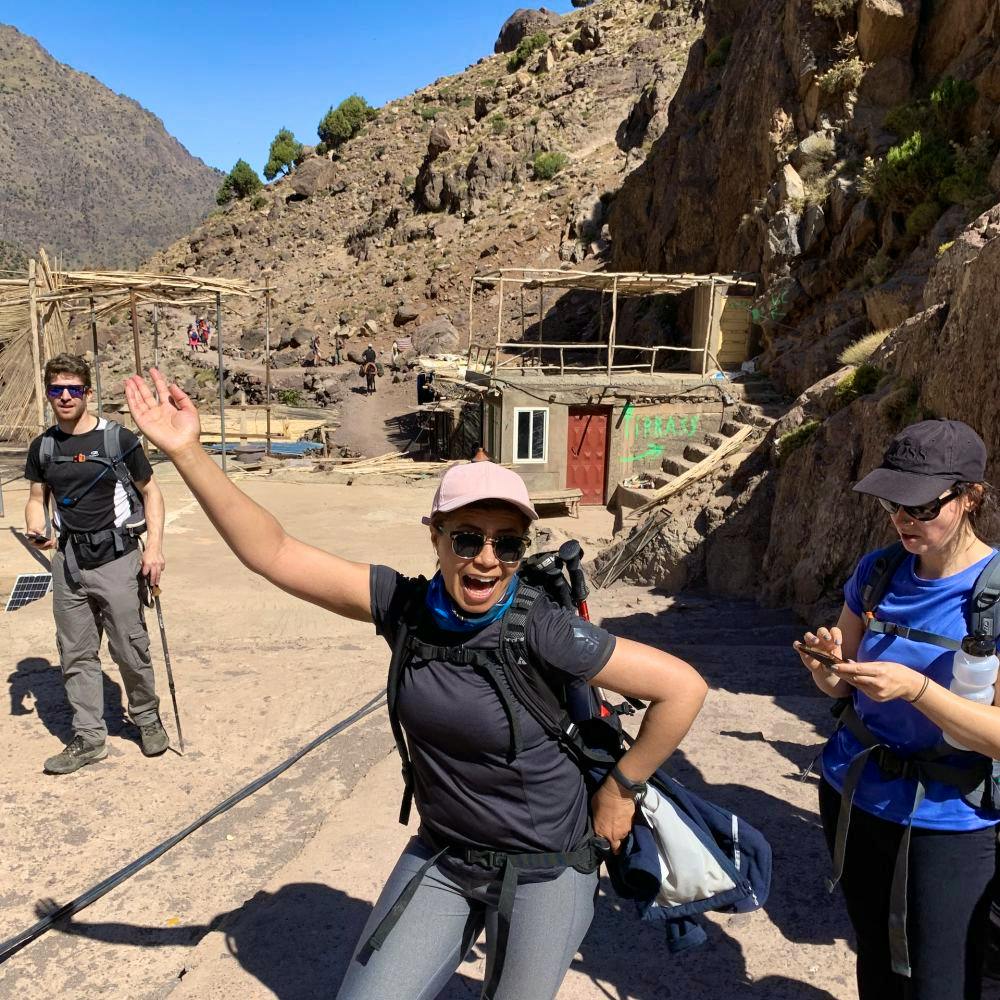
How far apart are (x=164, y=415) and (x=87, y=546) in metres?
2.78

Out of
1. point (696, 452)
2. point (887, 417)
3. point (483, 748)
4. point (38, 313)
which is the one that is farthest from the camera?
point (696, 452)

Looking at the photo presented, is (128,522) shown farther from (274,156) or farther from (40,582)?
(274,156)

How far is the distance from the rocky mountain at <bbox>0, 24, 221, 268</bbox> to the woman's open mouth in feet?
347

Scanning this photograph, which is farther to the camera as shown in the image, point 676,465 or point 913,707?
point 676,465

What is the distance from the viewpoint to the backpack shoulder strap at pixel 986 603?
80.7 inches

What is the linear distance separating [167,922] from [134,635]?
66.2 inches

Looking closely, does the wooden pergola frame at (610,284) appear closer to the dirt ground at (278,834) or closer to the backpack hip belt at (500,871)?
the dirt ground at (278,834)

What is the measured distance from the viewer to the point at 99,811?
4348 millimetres

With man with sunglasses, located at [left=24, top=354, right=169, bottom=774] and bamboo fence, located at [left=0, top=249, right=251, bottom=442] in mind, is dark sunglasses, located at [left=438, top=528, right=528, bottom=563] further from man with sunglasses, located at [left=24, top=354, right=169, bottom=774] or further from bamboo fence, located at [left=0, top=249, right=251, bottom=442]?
bamboo fence, located at [left=0, top=249, right=251, bottom=442]

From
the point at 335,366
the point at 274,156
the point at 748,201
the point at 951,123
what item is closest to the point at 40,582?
the point at 951,123

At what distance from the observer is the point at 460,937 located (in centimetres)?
206

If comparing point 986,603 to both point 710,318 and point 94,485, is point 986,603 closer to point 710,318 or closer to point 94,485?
point 94,485

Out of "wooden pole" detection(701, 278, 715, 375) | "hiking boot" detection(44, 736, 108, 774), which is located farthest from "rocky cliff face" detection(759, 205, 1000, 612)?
"wooden pole" detection(701, 278, 715, 375)

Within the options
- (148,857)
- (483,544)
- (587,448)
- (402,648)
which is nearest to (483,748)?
(402,648)
